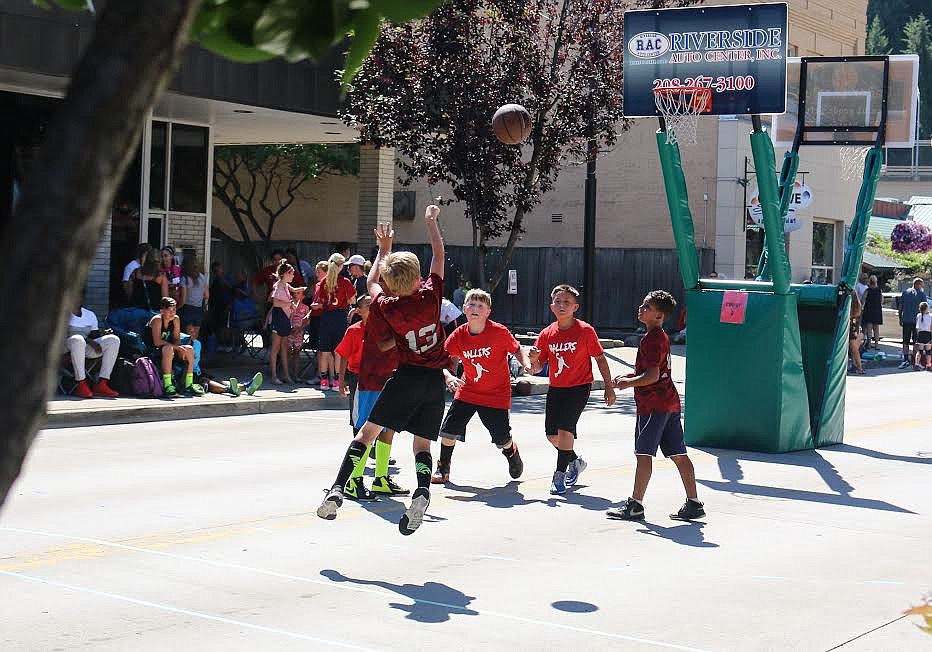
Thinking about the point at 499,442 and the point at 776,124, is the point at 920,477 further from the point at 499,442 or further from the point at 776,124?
the point at 776,124

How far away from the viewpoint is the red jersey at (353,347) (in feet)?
35.8

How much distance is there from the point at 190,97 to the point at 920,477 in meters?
11.9

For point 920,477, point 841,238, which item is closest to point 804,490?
point 920,477

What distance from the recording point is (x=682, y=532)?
29.3 feet

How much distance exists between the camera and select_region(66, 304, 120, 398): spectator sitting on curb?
1568 cm

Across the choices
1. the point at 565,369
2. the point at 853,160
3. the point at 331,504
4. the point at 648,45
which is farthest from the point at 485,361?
the point at 853,160

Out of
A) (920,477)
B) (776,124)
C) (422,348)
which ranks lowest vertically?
(920,477)

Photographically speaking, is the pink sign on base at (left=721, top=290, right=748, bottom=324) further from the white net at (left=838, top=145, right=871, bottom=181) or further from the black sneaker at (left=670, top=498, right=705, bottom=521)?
the white net at (left=838, top=145, right=871, bottom=181)

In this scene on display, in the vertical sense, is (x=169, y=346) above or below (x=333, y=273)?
below

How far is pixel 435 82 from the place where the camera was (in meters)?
20.2

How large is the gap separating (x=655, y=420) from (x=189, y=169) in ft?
50.0

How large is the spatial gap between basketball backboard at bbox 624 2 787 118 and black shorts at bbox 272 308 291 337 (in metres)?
6.48

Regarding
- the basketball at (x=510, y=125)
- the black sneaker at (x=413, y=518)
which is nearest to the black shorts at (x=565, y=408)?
the black sneaker at (x=413, y=518)

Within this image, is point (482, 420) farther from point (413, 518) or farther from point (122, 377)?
point (122, 377)
